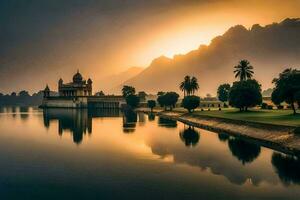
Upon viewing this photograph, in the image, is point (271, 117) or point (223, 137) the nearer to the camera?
point (223, 137)

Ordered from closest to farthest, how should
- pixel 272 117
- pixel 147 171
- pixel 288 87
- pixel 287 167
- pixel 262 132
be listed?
pixel 147 171
pixel 287 167
pixel 262 132
pixel 272 117
pixel 288 87

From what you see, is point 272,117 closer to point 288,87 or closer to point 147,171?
point 288,87

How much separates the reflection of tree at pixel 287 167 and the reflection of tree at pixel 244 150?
3086 mm

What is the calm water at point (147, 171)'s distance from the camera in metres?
33.2

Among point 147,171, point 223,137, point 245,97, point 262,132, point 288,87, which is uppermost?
point 288,87

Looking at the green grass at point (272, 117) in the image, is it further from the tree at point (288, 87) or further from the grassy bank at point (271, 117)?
the tree at point (288, 87)

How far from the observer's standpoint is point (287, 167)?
4356 cm

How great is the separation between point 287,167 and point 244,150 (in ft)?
45.7

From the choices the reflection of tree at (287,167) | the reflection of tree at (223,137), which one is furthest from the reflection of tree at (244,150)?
the reflection of tree at (287,167)

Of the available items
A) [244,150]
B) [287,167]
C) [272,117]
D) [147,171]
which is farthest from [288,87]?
[147,171]

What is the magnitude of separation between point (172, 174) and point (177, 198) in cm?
953

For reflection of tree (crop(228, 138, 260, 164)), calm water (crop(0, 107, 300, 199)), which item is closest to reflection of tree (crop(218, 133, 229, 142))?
reflection of tree (crop(228, 138, 260, 164))

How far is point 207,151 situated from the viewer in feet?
192

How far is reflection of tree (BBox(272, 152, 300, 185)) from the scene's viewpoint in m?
38.2
